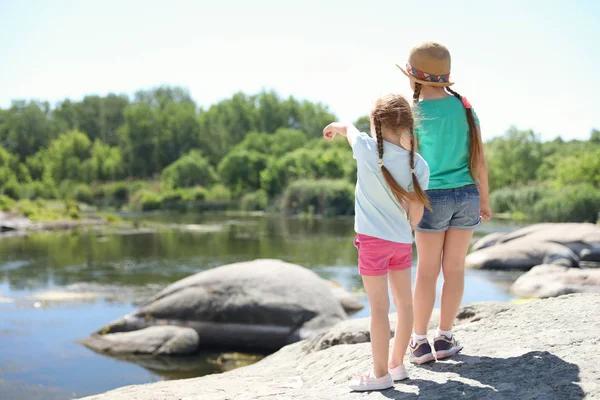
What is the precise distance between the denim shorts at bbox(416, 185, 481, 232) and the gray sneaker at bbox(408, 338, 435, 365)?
1.94ft

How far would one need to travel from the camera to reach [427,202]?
9.89 ft

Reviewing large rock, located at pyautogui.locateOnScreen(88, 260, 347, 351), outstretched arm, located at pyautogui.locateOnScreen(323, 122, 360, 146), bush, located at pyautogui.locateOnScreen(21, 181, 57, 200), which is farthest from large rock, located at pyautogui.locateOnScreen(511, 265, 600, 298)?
bush, located at pyautogui.locateOnScreen(21, 181, 57, 200)

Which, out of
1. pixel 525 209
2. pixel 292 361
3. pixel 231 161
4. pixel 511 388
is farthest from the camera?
pixel 231 161

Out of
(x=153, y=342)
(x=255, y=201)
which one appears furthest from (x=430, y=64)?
(x=255, y=201)

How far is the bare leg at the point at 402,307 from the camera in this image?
120 inches

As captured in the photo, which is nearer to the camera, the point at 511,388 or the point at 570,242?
the point at 511,388

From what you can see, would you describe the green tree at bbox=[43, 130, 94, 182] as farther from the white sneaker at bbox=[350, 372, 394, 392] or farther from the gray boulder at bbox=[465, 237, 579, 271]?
the white sneaker at bbox=[350, 372, 394, 392]

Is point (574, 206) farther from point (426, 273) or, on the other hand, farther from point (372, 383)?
point (372, 383)

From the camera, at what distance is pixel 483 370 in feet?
9.93

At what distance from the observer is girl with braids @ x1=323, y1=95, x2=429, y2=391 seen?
2.99 meters

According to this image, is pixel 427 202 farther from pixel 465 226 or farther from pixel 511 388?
pixel 511 388

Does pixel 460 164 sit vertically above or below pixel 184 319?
above

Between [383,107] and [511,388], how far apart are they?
4.54 feet

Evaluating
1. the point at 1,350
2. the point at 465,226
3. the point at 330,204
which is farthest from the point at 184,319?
the point at 330,204
